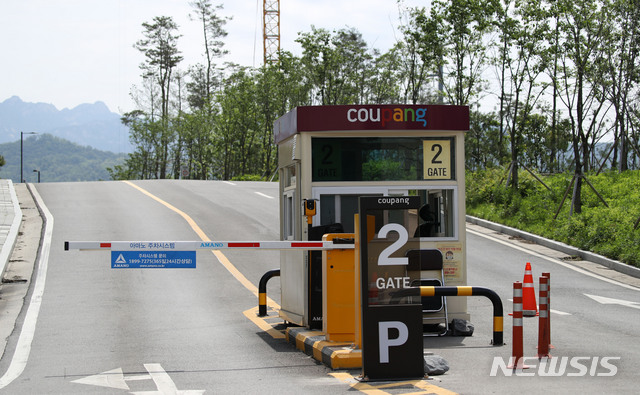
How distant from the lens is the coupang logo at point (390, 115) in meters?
10.3

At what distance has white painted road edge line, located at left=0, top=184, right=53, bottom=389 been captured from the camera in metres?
8.24

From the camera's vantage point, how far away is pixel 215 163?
70062 millimetres

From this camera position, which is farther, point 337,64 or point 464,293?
point 337,64

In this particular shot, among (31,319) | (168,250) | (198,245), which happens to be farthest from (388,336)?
(31,319)

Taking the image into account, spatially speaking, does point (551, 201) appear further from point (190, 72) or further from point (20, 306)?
point (190, 72)

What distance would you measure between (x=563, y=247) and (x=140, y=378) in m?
14.3

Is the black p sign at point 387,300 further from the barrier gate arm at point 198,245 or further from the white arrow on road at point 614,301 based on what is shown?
the white arrow on road at point 614,301

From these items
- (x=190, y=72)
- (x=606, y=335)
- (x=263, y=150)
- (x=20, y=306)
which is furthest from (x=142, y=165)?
(x=606, y=335)

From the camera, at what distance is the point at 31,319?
11.7 metres

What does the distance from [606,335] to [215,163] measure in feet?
203

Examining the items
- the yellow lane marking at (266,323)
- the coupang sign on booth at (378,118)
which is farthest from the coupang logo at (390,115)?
the yellow lane marking at (266,323)

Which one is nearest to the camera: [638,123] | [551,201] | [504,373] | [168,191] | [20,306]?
[504,373]

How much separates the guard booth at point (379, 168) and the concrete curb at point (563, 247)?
7798 millimetres

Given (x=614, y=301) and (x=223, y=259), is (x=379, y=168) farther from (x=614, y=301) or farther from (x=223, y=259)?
(x=223, y=259)
